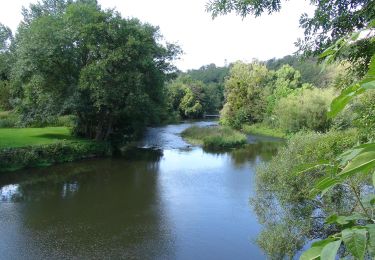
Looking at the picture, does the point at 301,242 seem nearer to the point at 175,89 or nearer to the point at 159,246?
the point at 159,246

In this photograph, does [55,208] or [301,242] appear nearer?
[301,242]

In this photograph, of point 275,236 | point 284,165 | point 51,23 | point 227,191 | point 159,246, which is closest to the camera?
point 275,236

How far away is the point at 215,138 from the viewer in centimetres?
3362

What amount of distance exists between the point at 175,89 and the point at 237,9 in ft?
212

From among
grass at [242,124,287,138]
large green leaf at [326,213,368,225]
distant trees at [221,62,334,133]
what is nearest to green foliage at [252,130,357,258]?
large green leaf at [326,213,368,225]

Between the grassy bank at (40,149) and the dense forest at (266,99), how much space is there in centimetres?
136

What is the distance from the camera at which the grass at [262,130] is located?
41956 mm

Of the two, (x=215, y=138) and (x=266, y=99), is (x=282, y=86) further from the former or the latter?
(x=215, y=138)

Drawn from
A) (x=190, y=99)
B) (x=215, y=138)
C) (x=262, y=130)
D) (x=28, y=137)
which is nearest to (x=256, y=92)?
(x=262, y=130)

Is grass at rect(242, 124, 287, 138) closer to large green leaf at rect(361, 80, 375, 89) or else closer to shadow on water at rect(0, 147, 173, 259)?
shadow on water at rect(0, 147, 173, 259)

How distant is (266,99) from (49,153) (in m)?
33.1

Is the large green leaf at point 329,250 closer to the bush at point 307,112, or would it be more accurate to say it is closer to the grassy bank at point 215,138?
the grassy bank at point 215,138

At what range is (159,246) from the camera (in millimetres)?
11523

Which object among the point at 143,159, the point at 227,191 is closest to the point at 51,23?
the point at 143,159
